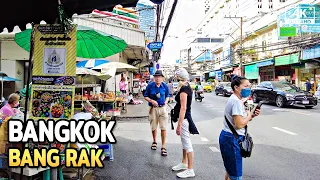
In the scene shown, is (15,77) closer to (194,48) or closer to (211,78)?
(211,78)

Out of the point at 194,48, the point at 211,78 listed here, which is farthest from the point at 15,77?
the point at 194,48

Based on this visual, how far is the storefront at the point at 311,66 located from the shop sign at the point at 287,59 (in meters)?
0.79

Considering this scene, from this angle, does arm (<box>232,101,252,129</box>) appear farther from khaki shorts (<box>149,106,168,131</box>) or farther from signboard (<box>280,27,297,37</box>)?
signboard (<box>280,27,297,37</box>)

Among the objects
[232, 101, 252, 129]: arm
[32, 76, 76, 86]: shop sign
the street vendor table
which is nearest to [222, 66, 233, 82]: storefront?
the street vendor table

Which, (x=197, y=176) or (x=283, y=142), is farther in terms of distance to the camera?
(x=283, y=142)

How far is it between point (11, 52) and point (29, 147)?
11.7m

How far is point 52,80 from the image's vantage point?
3943 millimetres

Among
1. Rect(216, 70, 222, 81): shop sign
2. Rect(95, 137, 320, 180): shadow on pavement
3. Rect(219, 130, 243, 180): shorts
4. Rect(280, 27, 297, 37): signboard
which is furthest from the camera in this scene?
Rect(216, 70, 222, 81): shop sign

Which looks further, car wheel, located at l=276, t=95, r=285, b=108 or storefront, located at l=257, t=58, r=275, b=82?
storefront, located at l=257, t=58, r=275, b=82

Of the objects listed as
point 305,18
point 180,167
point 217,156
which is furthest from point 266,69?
point 180,167

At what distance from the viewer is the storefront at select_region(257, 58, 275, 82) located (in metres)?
29.6

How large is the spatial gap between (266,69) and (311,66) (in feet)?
31.7

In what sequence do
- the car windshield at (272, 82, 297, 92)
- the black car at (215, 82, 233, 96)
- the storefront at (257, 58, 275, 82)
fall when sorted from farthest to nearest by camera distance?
the storefront at (257, 58, 275, 82), the black car at (215, 82, 233, 96), the car windshield at (272, 82, 297, 92)

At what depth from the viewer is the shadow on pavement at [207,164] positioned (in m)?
→ 4.52
